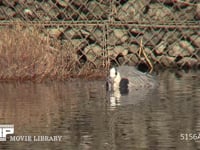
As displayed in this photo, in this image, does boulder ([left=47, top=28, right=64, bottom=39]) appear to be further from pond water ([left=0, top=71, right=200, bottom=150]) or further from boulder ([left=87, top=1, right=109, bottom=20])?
pond water ([left=0, top=71, right=200, bottom=150])

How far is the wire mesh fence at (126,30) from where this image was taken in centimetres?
1973

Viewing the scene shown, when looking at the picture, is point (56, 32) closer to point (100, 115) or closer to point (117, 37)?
point (117, 37)

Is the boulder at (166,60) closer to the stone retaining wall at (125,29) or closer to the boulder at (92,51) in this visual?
the stone retaining wall at (125,29)

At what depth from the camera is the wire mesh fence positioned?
19.7m

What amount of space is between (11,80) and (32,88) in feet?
3.18

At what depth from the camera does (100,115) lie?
40.7ft

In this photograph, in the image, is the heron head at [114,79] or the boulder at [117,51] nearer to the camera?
the heron head at [114,79]

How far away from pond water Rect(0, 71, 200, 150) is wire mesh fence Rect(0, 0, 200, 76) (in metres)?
3.17

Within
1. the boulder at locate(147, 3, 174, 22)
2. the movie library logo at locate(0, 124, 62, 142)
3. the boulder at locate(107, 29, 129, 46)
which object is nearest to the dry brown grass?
the boulder at locate(107, 29, 129, 46)

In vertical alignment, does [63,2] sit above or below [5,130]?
above

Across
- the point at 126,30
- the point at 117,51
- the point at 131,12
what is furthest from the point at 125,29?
the point at 117,51

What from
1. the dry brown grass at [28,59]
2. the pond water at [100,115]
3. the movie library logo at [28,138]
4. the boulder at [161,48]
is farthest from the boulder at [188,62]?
the movie library logo at [28,138]

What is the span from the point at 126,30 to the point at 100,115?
25.0 ft

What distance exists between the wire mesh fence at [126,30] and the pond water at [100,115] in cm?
317
